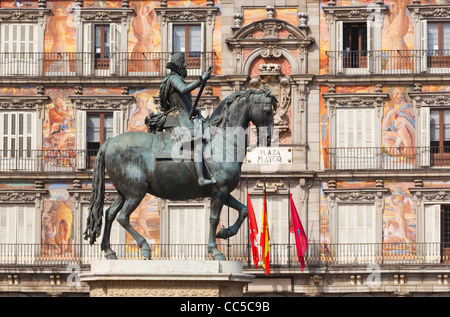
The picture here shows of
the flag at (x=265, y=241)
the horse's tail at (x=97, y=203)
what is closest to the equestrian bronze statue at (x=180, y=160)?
the horse's tail at (x=97, y=203)

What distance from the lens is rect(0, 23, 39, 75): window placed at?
47250mm

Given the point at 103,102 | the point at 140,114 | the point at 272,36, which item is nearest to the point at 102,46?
the point at 103,102

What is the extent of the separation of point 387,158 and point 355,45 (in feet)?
14.5

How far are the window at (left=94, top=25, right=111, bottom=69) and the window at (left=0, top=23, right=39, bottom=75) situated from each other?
229 centimetres

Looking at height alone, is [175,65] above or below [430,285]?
above

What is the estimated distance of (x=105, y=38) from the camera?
47.3 metres

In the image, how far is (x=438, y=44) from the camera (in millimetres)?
46344

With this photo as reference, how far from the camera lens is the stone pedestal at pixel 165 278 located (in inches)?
800

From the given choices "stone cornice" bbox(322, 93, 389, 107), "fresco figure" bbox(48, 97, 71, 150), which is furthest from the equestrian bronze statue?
"fresco figure" bbox(48, 97, 71, 150)

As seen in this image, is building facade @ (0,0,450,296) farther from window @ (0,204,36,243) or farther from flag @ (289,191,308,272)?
flag @ (289,191,308,272)

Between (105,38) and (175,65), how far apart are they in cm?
2554

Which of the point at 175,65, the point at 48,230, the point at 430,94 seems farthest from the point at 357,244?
the point at 175,65

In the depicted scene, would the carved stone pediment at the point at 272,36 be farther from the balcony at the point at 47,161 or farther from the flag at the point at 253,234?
the balcony at the point at 47,161

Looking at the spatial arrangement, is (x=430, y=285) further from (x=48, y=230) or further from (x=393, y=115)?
(x=48, y=230)
